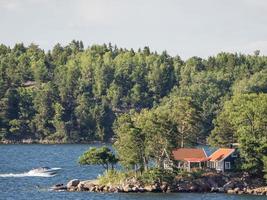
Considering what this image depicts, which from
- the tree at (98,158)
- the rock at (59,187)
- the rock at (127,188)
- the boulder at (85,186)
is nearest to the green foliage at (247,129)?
the rock at (127,188)

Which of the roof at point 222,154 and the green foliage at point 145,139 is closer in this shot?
the green foliage at point 145,139

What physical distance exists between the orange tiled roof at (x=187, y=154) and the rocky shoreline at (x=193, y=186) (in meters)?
6.29

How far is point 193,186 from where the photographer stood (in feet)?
365

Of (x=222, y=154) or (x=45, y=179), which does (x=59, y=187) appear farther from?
(x=222, y=154)

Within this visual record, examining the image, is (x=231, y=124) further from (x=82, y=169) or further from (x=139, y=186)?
(x=82, y=169)

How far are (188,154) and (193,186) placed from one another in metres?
9.51

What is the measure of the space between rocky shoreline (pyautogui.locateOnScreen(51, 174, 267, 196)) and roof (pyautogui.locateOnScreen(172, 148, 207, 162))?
19.5 feet

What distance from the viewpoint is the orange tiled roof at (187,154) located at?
119 m

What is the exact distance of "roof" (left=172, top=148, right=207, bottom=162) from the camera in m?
119

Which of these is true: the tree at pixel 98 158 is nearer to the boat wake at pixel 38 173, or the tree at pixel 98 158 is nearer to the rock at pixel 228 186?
the rock at pixel 228 186

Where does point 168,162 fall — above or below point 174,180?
above

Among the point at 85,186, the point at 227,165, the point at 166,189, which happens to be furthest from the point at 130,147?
the point at 227,165

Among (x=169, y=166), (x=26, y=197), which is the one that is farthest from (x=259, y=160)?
(x=26, y=197)

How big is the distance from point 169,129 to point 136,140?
5313mm
